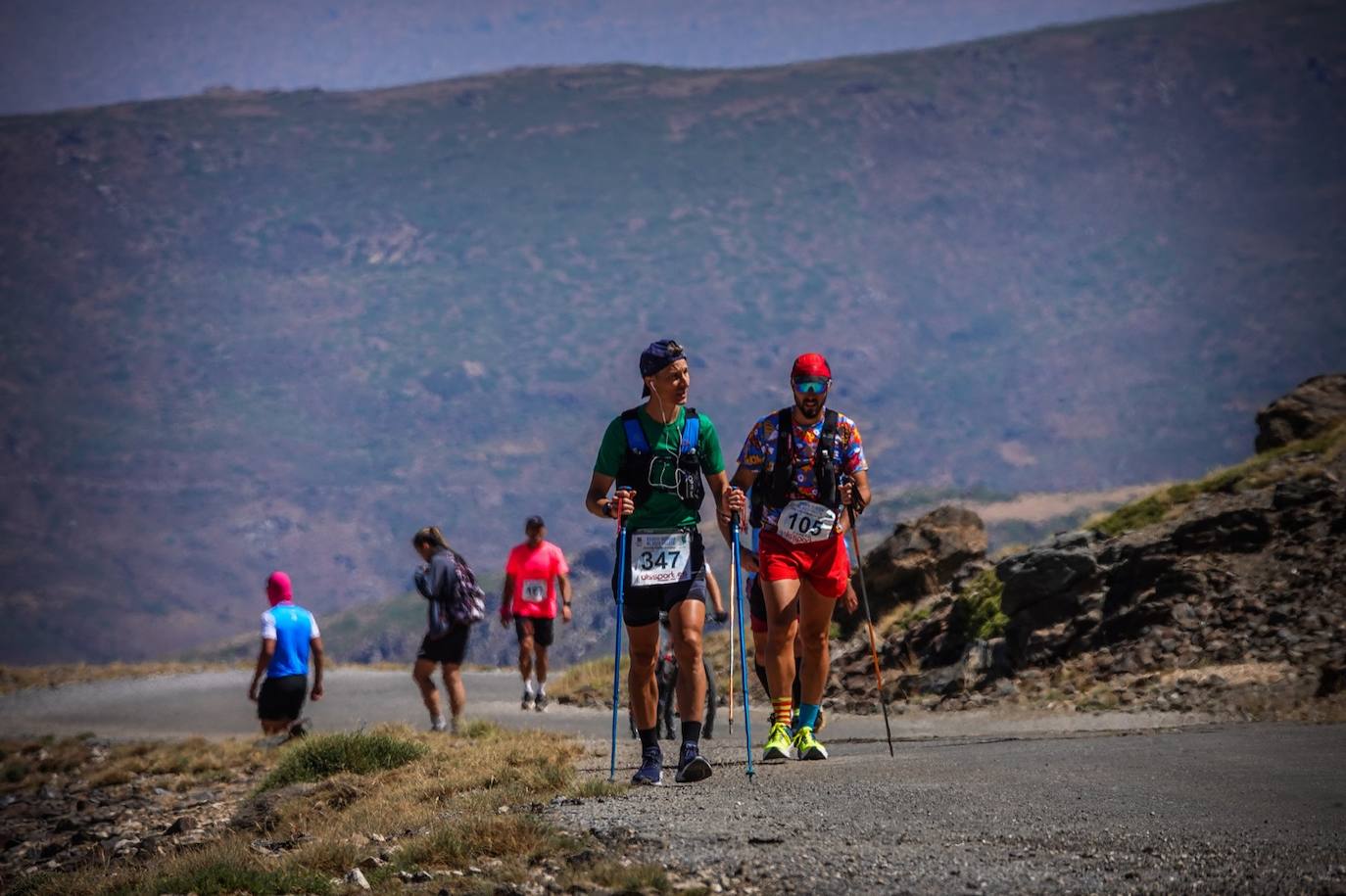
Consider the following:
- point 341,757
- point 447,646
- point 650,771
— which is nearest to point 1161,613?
point 447,646

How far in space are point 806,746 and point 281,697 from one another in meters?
6.16

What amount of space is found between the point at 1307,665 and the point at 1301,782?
612 cm

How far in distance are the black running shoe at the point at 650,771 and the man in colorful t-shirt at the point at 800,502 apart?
1255 mm

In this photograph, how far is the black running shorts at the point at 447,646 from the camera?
17375 mm

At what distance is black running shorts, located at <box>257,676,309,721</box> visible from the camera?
16.9 meters

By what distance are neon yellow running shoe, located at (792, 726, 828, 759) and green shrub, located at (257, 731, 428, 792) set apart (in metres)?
3.29

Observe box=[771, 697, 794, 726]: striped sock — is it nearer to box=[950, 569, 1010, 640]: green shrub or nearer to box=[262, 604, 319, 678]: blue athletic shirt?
box=[262, 604, 319, 678]: blue athletic shirt

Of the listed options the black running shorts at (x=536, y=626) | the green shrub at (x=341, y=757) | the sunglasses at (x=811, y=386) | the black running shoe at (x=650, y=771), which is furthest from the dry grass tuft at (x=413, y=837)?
the black running shorts at (x=536, y=626)

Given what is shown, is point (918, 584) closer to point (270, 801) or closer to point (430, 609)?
point (430, 609)

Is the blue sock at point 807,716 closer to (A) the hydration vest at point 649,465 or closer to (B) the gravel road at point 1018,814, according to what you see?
(B) the gravel road at point 1018,814

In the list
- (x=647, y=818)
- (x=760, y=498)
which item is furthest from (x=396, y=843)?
(x=760, y=498)

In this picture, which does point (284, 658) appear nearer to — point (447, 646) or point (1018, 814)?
point (447, 646)

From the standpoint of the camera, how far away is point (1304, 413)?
25.1 meters

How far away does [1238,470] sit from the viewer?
22781 millimetres
